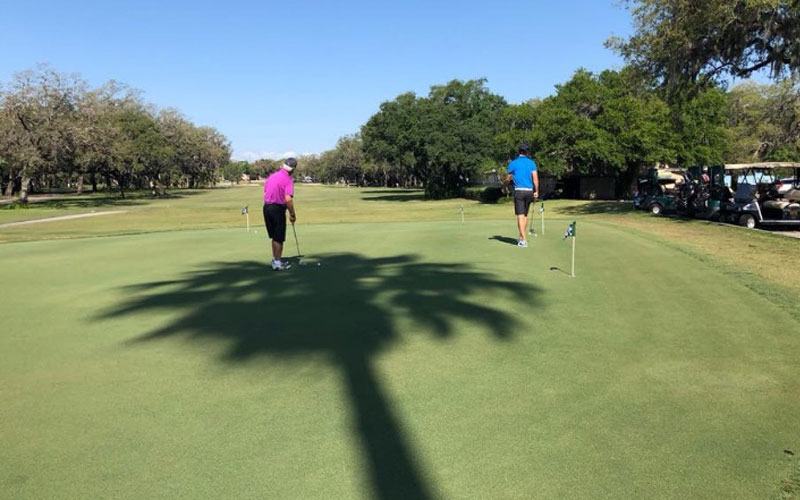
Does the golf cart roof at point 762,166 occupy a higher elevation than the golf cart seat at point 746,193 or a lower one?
higher

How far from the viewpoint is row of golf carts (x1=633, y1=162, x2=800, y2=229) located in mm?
17828

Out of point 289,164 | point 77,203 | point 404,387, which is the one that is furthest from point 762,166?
point 77,203

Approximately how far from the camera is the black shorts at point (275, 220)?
397 inches

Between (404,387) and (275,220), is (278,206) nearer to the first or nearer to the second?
(275,220)

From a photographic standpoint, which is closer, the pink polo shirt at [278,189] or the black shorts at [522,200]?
the pink polo shirt at [278,189]

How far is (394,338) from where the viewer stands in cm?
567

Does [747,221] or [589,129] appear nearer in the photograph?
[747,221]

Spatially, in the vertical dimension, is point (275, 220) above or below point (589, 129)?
below

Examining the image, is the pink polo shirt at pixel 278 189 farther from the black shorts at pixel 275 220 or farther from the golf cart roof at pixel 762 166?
the golf cart roof at pixel 762 166

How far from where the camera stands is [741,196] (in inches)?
731

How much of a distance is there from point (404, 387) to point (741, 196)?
18.3 m

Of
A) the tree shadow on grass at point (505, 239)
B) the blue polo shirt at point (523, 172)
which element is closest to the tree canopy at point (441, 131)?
the tree shadow on grass at point (505, 239)

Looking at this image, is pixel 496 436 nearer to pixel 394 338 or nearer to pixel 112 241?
pixel 394 338

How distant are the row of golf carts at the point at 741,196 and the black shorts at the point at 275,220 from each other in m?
15.3
